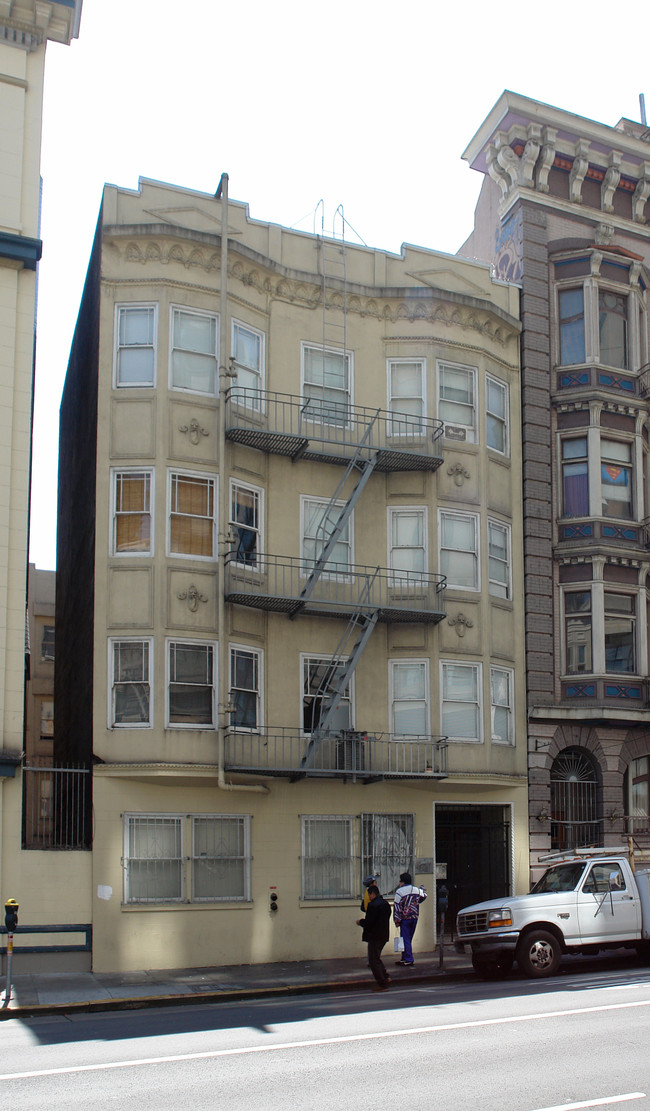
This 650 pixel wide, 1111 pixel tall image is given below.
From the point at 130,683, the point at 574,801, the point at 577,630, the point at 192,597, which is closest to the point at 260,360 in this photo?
the point at 192,597

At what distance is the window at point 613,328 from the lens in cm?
2691

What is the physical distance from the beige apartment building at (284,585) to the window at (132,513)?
4cm

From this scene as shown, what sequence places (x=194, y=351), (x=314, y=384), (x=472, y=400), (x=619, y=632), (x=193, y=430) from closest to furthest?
1. (x=193, y=430)
2. (x=194, y=351)
3. (x=314, y=384)
4. (x=472, y=400)
5. (x=619, y=632)

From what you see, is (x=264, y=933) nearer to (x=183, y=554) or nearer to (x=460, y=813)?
(x=460, y=813)

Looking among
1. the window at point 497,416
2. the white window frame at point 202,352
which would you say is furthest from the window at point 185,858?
the window at point 497,416

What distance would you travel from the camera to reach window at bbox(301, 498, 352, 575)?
22688 millimetres

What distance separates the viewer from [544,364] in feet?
85.7

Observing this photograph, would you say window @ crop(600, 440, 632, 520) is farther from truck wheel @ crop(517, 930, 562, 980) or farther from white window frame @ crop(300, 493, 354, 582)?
truck wheel @ crop(517, 930, 562, 980)

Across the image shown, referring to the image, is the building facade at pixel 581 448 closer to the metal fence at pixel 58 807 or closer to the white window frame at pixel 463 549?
the white window frame at pixel 463 549

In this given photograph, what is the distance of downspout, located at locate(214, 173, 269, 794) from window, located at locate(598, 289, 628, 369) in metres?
9.39

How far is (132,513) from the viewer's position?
20875mm

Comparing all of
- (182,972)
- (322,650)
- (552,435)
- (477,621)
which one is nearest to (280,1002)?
(182,972)

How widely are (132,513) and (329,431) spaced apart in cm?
451

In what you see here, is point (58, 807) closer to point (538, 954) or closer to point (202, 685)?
point (202, 685)
